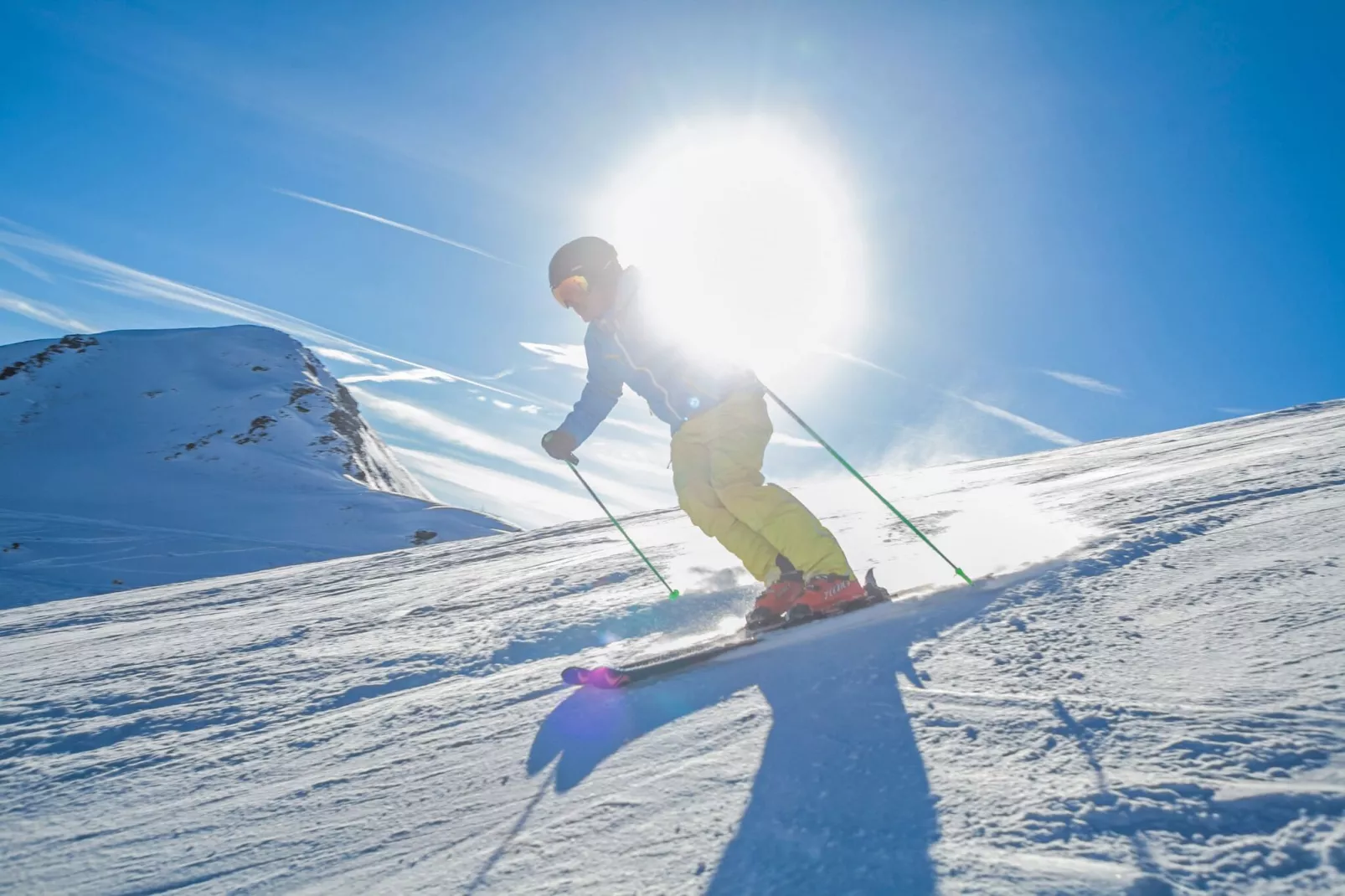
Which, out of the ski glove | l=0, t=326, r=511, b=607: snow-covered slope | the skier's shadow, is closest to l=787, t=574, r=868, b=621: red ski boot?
the skier's shadow

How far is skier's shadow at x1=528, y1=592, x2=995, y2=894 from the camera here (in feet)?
3.90

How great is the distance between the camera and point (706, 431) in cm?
360

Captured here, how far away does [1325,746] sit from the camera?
4.06 ft

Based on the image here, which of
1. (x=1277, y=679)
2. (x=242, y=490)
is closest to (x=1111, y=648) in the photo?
(x=1277, y=679)

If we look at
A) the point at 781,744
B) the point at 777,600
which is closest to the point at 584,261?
the point at 777,600

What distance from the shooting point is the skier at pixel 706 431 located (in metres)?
3.20

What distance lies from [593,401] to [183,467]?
3495 centimetres

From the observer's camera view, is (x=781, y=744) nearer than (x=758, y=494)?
Yes

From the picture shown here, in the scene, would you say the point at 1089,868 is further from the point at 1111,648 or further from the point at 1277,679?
the point at 1111,648

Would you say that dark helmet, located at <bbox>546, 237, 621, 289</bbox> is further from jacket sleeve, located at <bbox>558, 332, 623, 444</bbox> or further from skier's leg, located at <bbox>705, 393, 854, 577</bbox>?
skier's leg, located at <bbox>705, 393, 854, 577</bbox>

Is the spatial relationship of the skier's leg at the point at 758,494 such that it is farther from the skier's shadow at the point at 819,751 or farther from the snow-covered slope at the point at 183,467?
the snow-covered slope at the point at 183,467

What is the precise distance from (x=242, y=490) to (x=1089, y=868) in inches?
1337

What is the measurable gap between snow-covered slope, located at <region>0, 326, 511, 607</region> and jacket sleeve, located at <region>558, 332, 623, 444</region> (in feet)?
59.7

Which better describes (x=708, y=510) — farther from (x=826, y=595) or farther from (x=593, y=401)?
(x=593, y=401)
